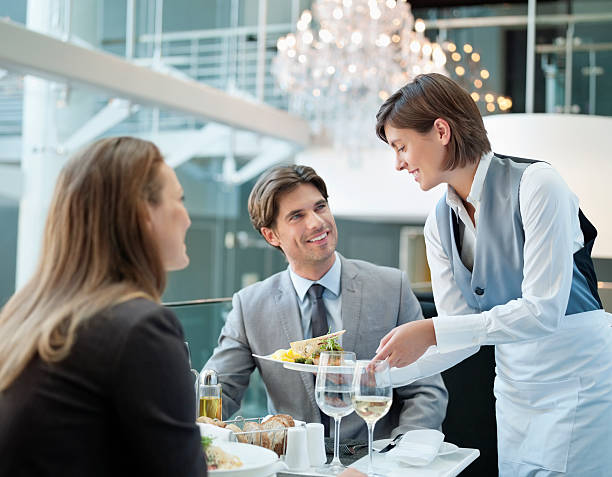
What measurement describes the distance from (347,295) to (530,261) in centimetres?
69

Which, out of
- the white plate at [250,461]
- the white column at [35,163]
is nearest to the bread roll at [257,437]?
the white plate at [250,461]

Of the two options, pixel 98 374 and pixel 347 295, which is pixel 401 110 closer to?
pixel 347 295

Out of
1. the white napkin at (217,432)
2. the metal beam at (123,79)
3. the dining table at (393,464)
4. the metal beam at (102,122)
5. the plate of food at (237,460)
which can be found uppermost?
the metal beam at (123,79)

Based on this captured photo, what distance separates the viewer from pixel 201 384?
1941 millimetres

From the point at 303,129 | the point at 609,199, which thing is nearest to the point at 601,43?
the point at 609,199

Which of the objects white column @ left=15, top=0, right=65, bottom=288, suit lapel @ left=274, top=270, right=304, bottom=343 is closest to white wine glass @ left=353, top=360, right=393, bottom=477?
suit lapel @ left=274, top=270, right=304, bottom=343

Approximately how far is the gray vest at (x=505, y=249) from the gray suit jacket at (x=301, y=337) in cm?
39

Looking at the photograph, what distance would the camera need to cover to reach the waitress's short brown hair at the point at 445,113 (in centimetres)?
204

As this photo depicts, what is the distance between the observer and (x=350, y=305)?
2449 mm

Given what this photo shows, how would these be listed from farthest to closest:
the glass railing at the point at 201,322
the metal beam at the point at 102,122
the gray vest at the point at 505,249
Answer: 1. the metal beam at the point at 102,122
2. the glass railing at the point at 201,322
3. the gray vest at the point at 505,249

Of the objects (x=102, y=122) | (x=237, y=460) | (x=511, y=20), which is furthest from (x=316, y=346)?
(x=511, y=20)

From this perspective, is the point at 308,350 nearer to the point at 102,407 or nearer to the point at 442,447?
the point at 442,447

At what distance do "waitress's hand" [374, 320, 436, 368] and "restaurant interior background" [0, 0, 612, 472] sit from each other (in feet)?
4.96

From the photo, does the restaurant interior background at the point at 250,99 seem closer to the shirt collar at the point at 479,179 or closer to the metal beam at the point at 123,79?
the metal beam at the point at 123,79
